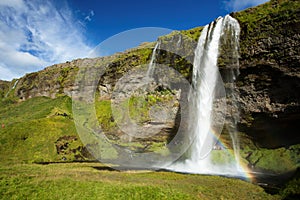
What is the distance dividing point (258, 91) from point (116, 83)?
2191 centimetres

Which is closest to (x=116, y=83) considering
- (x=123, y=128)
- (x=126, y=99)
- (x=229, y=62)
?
(x=126, y=99)

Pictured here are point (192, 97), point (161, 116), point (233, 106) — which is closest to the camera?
point (233, 106)

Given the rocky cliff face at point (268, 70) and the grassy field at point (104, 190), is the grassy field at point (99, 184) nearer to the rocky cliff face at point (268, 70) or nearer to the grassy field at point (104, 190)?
the grassy field at point (104, 190)

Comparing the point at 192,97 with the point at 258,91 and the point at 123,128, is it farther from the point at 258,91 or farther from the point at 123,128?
the point at 123,128

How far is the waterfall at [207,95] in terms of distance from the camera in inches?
863

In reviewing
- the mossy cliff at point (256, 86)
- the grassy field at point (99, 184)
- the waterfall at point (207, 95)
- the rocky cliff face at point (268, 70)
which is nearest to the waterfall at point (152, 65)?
the mossy cliff at point (256, 86)

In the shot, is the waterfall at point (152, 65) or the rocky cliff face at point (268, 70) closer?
the rocky cliff face at point (268, 70)

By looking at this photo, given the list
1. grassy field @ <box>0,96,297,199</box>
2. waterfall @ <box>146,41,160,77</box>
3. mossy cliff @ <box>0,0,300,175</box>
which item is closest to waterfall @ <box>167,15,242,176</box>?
mossy cliff @ <box>0,0,300,175</box>

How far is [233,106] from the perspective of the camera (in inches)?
887

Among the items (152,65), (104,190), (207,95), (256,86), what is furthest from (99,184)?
(152,65)

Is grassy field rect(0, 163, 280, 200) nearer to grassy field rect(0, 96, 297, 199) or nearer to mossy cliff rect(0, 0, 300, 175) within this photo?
grassy field rect(0, 96, 297, 199)

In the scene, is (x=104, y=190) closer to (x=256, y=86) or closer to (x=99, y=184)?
(x=99, y=184)

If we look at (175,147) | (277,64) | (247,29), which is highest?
(247,29)

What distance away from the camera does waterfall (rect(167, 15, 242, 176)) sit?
21922 mm
